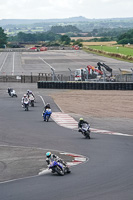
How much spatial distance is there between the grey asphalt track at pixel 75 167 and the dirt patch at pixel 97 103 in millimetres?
4470

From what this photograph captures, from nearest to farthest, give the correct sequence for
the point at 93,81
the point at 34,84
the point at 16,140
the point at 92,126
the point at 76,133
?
the point at 16,140 < the point at 76,133 < the point at 92,126 < the point at 93,81 < the point at 34,84

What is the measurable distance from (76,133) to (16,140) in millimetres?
4190

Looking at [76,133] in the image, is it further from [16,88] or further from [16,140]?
[16,88]

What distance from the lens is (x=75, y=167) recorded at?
22.3 m

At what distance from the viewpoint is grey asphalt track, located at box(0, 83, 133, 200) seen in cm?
1759

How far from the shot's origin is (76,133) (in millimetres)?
32438

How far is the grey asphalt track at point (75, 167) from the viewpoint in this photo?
57.7ft

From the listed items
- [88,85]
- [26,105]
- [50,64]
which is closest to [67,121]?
[26,105]

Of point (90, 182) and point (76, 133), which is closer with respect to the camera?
point (90, 182)

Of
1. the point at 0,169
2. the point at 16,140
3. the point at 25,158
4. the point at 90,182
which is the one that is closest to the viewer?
the point at 90,182

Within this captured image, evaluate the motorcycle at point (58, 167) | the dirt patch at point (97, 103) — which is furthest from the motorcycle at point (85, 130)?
the dirt patch at point (97, 103)

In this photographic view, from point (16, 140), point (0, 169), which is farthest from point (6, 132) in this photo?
point (0, 169)

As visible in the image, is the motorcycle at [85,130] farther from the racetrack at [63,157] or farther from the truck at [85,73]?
the truck at [85,73]

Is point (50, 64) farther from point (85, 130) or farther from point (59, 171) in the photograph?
point (59, 171)
